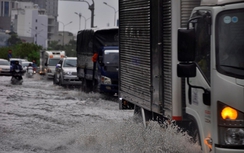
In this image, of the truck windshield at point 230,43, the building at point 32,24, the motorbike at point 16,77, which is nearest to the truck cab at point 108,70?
the motorbike at point 16,77

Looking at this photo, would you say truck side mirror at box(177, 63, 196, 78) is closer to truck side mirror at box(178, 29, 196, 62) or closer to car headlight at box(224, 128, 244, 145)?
truck side mirror at box(178, 29, 196, 62)

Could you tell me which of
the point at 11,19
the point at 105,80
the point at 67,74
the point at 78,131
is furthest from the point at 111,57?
the point at 11,19

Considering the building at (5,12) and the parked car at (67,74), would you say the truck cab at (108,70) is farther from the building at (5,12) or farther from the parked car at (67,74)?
the building at (5,12)

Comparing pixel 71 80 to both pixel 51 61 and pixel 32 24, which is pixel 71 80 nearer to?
pixel 51 61

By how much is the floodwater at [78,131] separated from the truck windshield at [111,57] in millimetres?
3062

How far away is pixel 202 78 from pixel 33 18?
149 meters

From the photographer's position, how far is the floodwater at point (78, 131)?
8.96 meters

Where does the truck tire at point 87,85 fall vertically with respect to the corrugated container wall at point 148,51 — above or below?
below

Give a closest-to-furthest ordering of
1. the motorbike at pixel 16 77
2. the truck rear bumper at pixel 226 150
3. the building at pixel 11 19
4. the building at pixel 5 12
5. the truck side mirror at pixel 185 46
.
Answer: the truck rear bumper at pixel 226 150, the truck side mirror at pixel 185 46, the motorbike at pixel 16 77, the building at pixel 11 19, the building at pixel 5 12

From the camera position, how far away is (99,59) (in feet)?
81.4

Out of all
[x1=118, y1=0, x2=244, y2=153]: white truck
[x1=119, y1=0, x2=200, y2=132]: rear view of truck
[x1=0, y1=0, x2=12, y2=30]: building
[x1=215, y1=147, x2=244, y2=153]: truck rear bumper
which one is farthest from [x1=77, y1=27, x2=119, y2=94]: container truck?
[x1=0, y1=0, x2=12, y2=30]: building

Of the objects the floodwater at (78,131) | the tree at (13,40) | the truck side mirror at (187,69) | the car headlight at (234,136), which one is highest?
the tree at (13,40)

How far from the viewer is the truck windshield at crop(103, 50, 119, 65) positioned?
79.5 ft

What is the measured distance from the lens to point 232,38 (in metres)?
6.69
